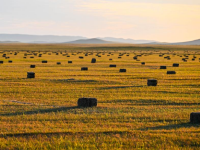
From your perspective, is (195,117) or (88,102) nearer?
(195,117)

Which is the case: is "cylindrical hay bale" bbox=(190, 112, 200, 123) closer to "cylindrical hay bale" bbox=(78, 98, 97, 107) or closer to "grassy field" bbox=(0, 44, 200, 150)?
"grassy field" bbox=(0, 44, 200, 150)

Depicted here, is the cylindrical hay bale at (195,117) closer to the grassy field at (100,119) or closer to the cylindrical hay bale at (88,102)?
the grassy field at (100,119)

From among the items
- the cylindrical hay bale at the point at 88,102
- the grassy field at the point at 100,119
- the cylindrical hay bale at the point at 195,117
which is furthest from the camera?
the cylindrical hay bale at the point at 88,102

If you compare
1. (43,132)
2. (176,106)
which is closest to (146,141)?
(43,132)

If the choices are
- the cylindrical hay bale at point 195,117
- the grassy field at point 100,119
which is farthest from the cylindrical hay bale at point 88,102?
the cylindrical hay bale at point 195,117

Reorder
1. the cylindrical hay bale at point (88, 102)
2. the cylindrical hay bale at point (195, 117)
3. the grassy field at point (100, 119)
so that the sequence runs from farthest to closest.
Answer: the cylindrical hay bale at point (88, 102) → the cylindrical hay bale at point (195, 117) → the grassy field at point (100, 119)

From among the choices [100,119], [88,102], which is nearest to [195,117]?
[100,119]

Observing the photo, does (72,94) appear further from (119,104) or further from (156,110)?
(156,110)

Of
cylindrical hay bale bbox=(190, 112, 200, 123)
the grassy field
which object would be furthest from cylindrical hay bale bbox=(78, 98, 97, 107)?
cylindrical hay bale bbox=(190, 112, 200, 123)

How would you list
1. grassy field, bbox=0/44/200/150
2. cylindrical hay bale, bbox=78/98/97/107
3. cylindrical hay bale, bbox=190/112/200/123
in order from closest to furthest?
1. grassy field, bbox=0/44/200/150
2. cylindrical hay bale, bbox=190/112/200/123
3. cylindrical hay bale, bbox=78/98/97/107

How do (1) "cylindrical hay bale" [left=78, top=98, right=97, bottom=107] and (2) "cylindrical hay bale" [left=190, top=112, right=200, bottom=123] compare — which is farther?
(1) "cylindrical hay bale" [left=78, top=98, right=97, bottom=107]

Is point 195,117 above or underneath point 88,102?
above

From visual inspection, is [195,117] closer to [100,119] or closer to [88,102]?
[100,119]

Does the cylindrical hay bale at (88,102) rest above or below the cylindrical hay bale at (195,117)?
below
